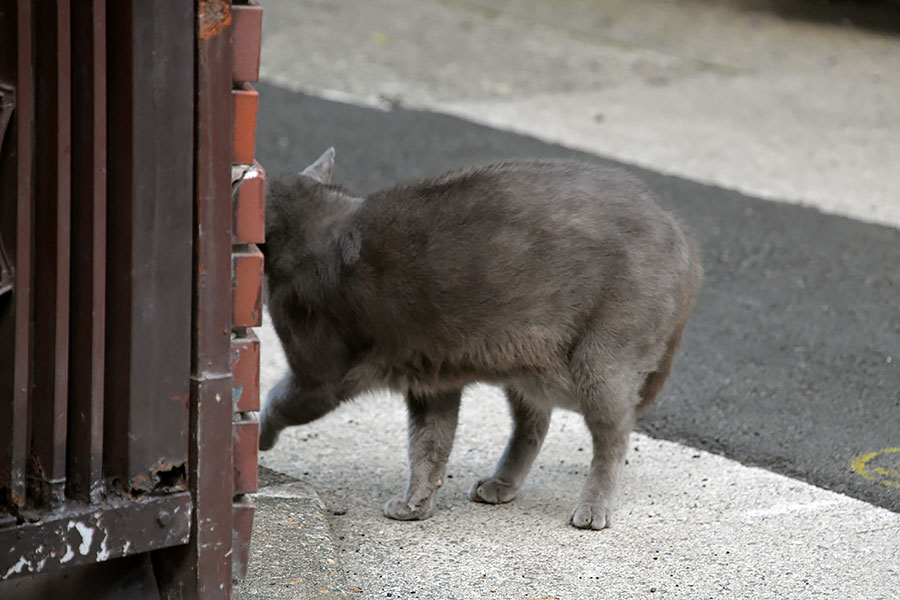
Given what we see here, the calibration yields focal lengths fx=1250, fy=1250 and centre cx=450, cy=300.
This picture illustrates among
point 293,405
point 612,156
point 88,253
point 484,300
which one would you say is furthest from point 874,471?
point 612,156

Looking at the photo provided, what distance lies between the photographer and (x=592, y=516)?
3.98 meters

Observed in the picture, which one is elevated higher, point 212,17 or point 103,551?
point 212,17

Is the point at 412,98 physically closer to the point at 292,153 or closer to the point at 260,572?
the point at 292,153

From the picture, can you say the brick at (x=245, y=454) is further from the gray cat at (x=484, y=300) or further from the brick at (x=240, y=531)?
the gray cat at (x=484, y=300)

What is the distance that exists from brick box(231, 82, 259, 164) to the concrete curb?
3.79ft

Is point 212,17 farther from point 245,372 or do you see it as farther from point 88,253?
point 245,372

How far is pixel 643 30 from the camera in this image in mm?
11359

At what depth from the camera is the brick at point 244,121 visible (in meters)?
2.79

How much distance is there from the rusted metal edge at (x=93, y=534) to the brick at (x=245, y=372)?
0.92 feet

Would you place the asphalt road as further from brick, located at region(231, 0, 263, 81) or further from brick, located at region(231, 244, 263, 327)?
brick, located at region(231, 0, 263, 81)

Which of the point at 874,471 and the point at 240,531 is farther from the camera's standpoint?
the point at 874,471

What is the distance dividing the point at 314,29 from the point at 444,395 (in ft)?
23.0

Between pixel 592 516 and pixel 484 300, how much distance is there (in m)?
0.77

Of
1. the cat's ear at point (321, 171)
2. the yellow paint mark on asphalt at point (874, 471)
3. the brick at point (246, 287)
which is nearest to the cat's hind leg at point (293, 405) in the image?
the cat's ear at point (321, 171)
